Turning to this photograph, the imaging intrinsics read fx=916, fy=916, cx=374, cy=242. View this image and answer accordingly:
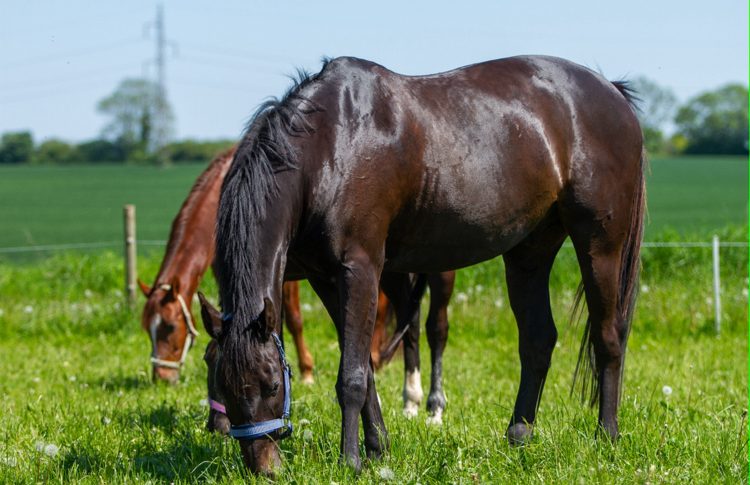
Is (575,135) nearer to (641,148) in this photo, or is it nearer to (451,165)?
(641,148)

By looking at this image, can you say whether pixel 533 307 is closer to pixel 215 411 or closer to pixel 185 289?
pixel 215 411

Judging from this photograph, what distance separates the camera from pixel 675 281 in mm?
10773

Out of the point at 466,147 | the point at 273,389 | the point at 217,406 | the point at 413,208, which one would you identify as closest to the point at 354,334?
the point at 273,389

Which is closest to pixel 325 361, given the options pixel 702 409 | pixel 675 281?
pixel 702 409

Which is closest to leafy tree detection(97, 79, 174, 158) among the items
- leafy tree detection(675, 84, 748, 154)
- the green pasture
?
leafy tree detection(675, 84, 748, 154)

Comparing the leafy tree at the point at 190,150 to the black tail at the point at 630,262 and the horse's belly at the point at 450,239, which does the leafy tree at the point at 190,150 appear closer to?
the black tail at the point at 630,262

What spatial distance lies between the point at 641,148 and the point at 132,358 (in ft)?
17.4

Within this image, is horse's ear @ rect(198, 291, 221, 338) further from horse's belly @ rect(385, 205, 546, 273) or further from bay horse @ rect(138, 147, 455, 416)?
bay horse @ rect(138, 147, 455, 416)

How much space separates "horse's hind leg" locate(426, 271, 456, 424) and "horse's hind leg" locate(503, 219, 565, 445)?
1.20 meters

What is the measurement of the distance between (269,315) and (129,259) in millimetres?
6896

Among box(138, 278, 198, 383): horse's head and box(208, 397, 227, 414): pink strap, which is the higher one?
box(208, 397, 227, 414): pink strap

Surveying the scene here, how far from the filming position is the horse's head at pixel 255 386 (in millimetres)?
3604

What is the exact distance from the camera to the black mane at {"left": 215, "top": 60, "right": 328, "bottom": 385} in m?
3.63

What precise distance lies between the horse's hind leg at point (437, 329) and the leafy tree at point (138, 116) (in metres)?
48.7
